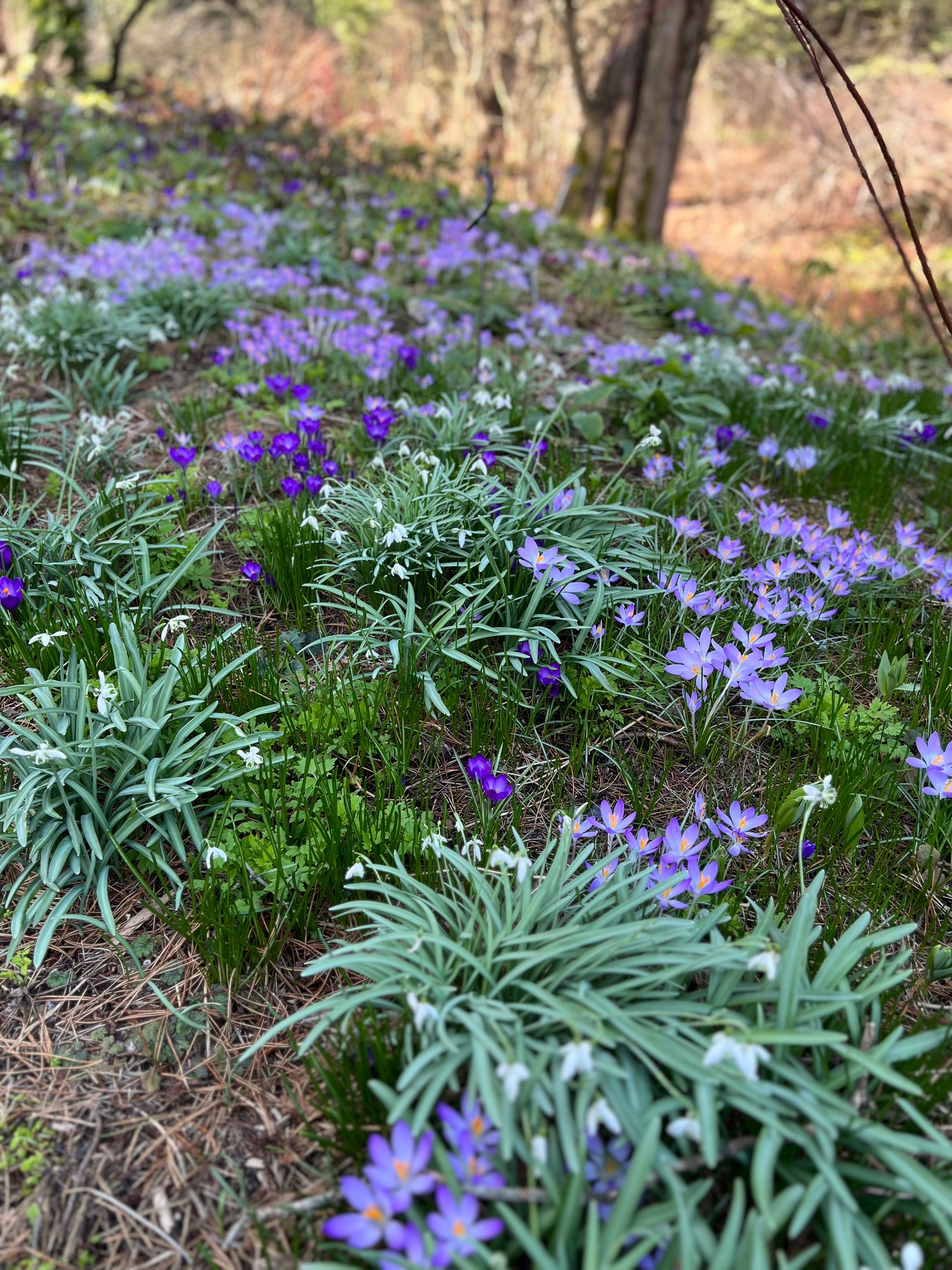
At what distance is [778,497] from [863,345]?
138 inches

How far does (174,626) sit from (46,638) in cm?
29

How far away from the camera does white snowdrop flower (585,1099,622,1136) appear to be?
1.18 m

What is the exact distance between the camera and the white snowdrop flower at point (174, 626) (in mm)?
2146

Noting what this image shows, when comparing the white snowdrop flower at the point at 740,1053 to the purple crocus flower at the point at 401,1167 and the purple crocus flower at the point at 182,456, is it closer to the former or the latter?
the purple crocus flower at the point at 401,1167

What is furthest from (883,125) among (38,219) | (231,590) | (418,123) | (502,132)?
(231,590)

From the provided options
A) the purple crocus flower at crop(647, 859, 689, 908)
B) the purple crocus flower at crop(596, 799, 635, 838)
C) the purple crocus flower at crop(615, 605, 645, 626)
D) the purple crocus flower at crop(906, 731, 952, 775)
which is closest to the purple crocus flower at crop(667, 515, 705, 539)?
the purple crocus flower at crop(615, 605, 645, 626)

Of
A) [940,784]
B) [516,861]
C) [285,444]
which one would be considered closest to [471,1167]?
[516,861]

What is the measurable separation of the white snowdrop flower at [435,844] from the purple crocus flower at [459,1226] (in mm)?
641

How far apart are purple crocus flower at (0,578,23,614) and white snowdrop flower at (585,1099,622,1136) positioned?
1.96 meters

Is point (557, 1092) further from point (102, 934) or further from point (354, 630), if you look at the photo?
point (354, 630)

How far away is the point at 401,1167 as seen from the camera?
3.89ft

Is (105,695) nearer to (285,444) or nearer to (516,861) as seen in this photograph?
(516,861)

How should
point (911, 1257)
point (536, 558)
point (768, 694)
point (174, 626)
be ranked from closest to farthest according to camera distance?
point (911, 1257) < point (768, 694) < point (174, 626) < point (536, 558)

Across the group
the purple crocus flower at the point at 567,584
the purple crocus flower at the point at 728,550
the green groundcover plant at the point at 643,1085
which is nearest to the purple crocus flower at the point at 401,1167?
the green groundcover plant at the point at 643,1085
